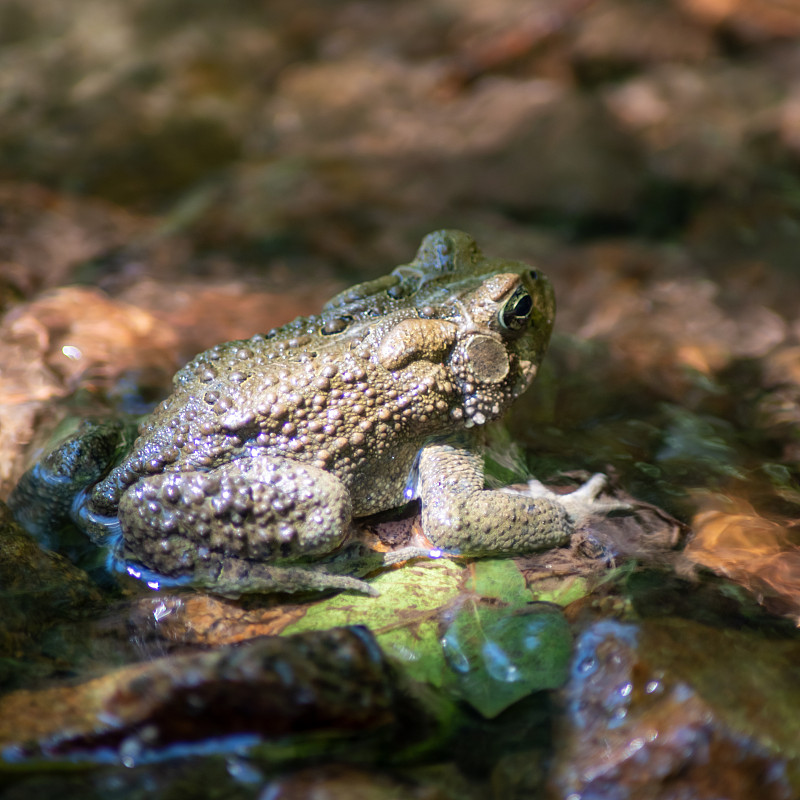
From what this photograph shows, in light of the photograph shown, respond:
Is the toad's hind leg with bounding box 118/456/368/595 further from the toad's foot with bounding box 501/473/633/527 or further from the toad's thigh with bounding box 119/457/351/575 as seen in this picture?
the toad's foot with bounding box 501/473/633/527

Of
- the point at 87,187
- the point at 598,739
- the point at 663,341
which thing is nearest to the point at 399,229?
the point at 663,341

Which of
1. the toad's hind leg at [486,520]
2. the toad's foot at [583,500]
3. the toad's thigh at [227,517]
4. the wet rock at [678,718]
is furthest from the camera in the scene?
the toad's foot at [583,500]

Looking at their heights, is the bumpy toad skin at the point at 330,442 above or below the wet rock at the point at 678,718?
above

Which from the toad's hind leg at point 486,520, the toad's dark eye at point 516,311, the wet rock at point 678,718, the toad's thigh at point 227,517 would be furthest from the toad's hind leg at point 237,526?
the toad's dark eye at point 516,311

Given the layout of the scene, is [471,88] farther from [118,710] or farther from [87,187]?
[118,710]

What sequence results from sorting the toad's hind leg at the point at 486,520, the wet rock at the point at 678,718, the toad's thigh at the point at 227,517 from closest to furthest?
the wet rock at the point at 678,718 → the toad's thigh at the point at 227,517 → the toad's hind leg at the point at 486,520

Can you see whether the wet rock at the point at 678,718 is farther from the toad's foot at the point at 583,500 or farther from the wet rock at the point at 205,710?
the toad's foot at the point at 583,500

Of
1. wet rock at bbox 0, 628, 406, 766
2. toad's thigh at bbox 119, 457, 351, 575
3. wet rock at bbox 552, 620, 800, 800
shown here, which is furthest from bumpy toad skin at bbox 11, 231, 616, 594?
wet rock at bbox 552, 620, 800, 800

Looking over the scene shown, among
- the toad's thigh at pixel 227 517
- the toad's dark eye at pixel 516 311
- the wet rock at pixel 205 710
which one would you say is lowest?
the wet rock at pixel 205 710

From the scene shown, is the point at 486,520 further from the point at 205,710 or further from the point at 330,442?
the point at 205,710
